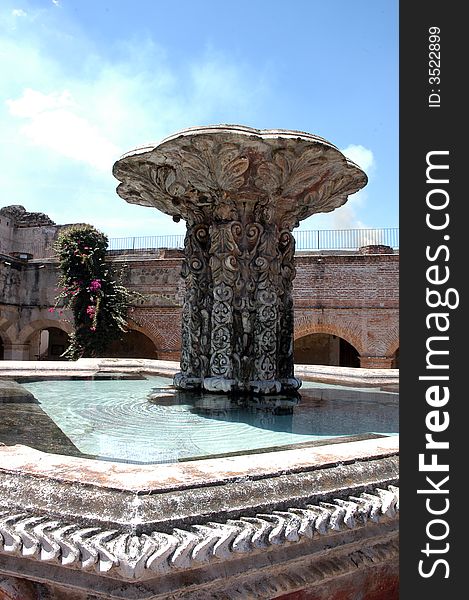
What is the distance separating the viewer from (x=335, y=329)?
15.8m

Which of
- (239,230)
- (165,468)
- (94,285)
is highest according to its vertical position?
(94,285)

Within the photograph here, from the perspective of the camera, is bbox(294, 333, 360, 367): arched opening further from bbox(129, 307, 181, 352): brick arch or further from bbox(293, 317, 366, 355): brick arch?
bbox(129, 307, 181, 352): brick arch

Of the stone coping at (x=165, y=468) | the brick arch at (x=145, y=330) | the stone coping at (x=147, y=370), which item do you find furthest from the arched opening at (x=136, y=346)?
the stone coping at (x=165, y=468)

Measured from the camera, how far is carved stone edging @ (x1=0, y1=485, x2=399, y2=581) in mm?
1485

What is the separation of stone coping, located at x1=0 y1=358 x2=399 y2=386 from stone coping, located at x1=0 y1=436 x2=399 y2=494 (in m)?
4.30

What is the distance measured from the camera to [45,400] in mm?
4469

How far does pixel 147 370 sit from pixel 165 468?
19.0 ft

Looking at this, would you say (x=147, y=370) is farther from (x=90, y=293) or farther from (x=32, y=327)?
(x=32, y=327)

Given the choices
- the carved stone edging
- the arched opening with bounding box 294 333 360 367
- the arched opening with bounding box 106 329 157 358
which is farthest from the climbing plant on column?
the carved stone edging

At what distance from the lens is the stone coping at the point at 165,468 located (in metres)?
1.76

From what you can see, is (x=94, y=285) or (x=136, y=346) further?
(x=136, y=346)

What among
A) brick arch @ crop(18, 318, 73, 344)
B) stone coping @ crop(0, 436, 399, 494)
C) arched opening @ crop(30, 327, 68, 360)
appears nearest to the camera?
stone coping @ crop(0, 436, 399, 494)

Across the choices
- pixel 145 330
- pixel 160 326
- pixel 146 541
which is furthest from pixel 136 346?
pixel 146 541

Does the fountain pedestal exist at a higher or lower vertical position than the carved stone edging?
higher
